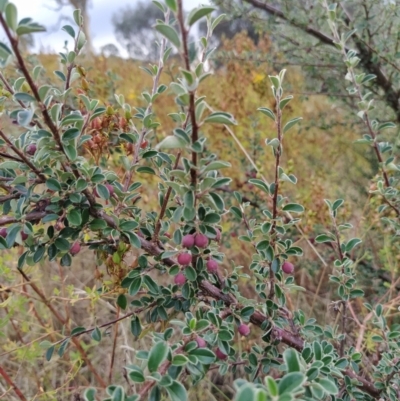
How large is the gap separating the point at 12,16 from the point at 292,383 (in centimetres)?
54

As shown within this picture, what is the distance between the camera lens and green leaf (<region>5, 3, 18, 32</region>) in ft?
1.61

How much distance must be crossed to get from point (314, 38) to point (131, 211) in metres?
1.50

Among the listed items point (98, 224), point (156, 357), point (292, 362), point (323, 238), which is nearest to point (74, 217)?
point (98, 224)

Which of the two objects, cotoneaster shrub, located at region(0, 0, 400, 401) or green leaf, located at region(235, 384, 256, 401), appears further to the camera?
cotoneaster shrub, located at region(0, 0, 400, 401)

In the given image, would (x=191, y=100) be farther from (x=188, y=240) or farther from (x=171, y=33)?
(x=188, y=240)

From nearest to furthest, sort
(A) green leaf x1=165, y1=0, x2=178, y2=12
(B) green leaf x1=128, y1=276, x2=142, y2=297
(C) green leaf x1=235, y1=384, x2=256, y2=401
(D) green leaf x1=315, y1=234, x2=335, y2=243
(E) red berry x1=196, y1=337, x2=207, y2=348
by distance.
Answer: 1. (C) green leaf x1=235, y1=384, x2=256, y2=401
2. (A) green leaf x1=165, y1=0, x2=178, y2=12
3. (E) red berry x1=196, y1=337, x2=207, y2=348
4. (B) green leaf x1=128, y1=276, x2=142, y2=297
5. (D) green leaf x1=315, y1=234, x2=335, y2=243

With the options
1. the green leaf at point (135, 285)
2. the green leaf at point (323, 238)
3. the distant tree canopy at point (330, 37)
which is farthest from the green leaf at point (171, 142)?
the distant tree canopy at point (330, 37)

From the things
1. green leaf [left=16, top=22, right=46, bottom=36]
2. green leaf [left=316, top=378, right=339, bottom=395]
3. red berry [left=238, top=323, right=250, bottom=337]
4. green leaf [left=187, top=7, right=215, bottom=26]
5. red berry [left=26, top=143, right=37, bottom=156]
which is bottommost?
red berry [left=238, top=323, right=250, bottom=337]

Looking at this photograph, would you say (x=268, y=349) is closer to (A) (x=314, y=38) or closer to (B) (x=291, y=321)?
(B) (x=291, y=321)

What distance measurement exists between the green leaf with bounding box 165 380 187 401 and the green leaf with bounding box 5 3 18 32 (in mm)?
483

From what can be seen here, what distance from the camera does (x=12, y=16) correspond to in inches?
19.5

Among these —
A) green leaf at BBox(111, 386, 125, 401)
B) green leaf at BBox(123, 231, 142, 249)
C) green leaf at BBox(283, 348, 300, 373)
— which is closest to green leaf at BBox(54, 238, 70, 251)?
green leaf at BBox(123, 231, 142, 249)

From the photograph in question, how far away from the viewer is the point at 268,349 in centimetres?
81

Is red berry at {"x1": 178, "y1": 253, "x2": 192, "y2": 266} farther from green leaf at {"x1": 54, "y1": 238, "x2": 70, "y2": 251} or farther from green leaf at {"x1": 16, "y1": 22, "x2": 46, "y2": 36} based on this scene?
green leaf at {"x1": 16, "y1": 22, "x2": 46, "y2": 36}
